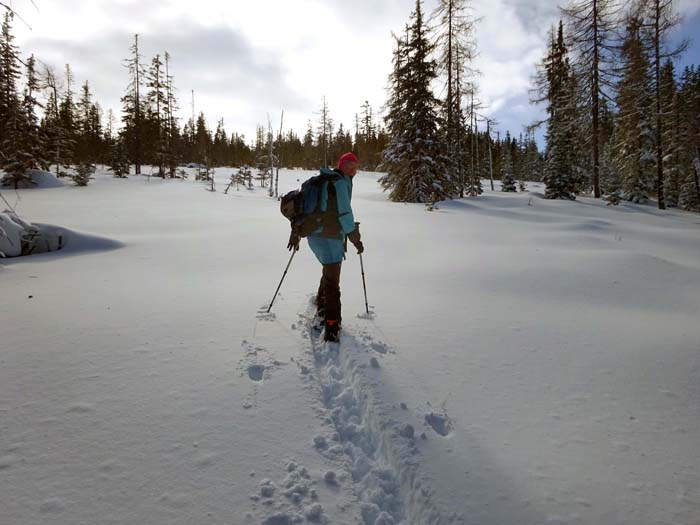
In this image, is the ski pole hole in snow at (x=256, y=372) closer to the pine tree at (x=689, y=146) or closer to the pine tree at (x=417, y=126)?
the pine tree at (x=417, y=126)

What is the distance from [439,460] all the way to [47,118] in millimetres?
52810

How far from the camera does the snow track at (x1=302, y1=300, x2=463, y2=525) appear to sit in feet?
6.32

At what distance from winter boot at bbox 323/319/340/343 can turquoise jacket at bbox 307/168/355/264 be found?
2.31 feet

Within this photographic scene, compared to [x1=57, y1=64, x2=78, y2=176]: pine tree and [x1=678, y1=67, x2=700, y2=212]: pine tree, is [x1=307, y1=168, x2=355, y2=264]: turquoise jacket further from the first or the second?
[x1=57, y1=64, x2=78, y2=176]: pine tree

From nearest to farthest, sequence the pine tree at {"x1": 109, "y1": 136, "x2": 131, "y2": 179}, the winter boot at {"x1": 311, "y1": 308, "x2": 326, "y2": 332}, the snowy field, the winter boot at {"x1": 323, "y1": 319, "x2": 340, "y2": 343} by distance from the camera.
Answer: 1. the snowy field
2. the winter boot at {"x1": 323, "y1": 319, "x2": 340, "y2": 343}
3. the winter boot at {"x1": 311, "y1": 308, "x2": 326, "y2": 332}
4. the pine tree at {"x1": 109, "y1": 136, "x2": 131, "y2": 179}

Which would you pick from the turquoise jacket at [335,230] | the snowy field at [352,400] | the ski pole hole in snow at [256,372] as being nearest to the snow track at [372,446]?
the snowy field at [352,400]

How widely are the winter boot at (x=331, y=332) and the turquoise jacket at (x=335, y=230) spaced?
0.70m

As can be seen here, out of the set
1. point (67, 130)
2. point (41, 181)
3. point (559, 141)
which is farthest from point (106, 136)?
point (559, 141)

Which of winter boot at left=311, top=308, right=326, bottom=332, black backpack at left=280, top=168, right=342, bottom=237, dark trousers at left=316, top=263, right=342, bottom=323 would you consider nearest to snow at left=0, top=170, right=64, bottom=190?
black backpack at left=280, top=168, right=342, bottom=237

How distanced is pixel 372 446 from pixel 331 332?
1.67m

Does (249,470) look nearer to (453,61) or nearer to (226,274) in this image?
(226,274)

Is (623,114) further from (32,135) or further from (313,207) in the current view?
(32,135)

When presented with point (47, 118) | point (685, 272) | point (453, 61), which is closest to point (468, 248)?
point (685, 272)

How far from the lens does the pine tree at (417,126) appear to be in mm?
19781
